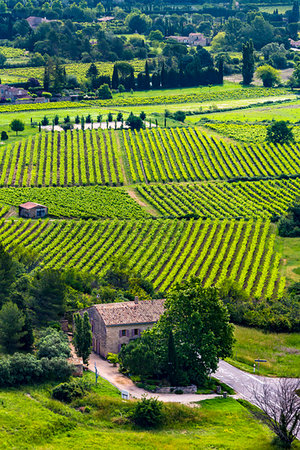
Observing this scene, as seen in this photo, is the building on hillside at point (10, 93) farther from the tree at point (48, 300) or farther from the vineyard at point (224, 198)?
the tree at point (48, 300)

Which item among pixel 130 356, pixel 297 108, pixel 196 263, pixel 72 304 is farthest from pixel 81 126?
pixel 130 356

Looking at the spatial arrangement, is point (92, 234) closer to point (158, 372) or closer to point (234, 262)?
point (234, 262)

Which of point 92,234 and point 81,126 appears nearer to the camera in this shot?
point 92,234

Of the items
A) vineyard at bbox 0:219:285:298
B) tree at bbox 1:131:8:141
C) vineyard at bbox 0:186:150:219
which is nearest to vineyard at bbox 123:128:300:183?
vineyard at bbox 0:186:150:219

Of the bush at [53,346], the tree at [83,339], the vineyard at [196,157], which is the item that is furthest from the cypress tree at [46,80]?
the tree at [83,339]

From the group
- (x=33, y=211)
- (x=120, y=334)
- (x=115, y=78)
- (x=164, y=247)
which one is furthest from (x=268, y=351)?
(x=115, y=78)
